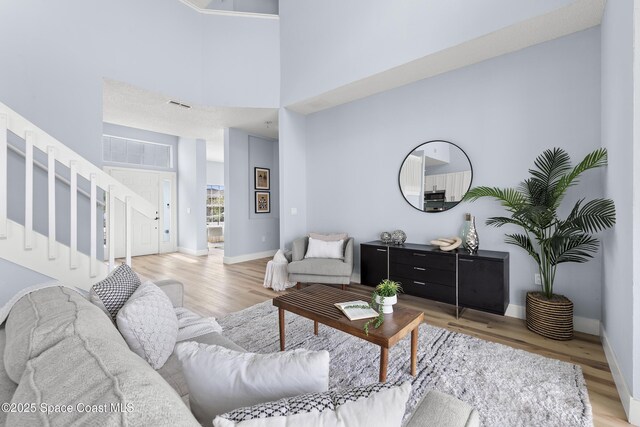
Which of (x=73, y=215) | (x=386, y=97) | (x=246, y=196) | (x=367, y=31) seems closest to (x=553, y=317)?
(x=386, y=97)

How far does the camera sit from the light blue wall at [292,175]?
4.63 meters

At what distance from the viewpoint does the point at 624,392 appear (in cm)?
169

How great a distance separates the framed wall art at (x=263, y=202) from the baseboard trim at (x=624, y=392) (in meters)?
5.58

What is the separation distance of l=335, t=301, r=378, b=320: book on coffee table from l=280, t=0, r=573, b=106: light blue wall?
2711 mm

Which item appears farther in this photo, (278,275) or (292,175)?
(292,175)

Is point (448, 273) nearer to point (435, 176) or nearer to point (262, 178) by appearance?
point (435, 176)

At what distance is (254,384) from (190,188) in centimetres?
681

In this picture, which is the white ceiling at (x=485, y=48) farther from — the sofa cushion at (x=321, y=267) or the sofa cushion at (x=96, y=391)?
the sofa cushion at (x=96, y=391)

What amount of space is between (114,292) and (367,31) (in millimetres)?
3747

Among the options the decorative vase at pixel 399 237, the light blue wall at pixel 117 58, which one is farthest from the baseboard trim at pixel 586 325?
the light blue wall at pixel 117 58

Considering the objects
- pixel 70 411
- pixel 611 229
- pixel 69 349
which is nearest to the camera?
pixel 70 411

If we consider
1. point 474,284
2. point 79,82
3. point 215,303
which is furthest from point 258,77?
point 474,284

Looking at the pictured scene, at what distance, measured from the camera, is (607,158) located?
2355 millimetres

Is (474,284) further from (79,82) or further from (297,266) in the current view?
(79,82)
